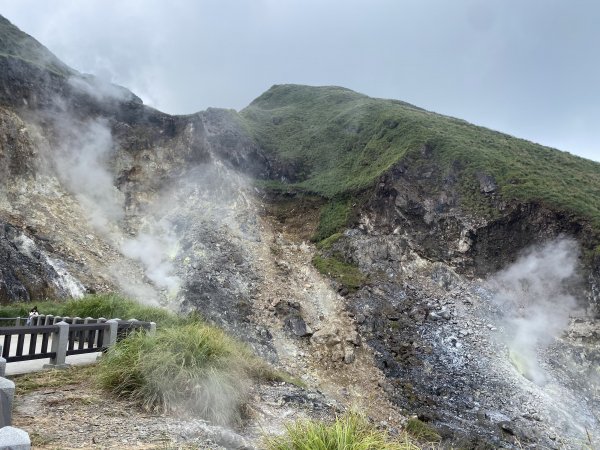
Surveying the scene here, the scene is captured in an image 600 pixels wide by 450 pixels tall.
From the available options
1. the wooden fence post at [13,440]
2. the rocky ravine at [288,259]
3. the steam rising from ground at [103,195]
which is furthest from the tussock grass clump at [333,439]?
the steam rising from ground at [103,195]

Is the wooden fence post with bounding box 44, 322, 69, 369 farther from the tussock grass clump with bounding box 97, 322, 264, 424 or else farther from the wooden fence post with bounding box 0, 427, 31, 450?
the wooden fence post with bounding box 0, 427, 31, 450

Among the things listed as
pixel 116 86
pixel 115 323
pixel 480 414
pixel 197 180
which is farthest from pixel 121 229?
pixel 480 414

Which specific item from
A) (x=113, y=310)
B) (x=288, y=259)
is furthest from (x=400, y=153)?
(x=113, y=310)

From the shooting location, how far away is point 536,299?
23.9m

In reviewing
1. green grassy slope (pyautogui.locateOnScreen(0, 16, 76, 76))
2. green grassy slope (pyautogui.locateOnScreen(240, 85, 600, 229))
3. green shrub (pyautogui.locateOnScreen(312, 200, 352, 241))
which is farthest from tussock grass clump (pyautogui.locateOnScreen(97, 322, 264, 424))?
green grassy slope (pyautogui.locateOnScreen(0, 16, 76, 76))

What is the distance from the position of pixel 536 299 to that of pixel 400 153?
1532 cm

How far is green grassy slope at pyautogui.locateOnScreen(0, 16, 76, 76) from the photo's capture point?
35531mm

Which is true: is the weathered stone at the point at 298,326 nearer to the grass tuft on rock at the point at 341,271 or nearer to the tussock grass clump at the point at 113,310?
the grass tuft on rock at the point at 341,271

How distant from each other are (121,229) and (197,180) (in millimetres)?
7312

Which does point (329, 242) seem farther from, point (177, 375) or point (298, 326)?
point (177, 375)

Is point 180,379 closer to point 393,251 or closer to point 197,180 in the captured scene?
point 393,251

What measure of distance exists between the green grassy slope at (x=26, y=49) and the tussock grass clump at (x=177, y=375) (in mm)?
32482

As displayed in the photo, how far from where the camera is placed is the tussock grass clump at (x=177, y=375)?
7.97 m

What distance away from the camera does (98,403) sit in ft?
24.4
